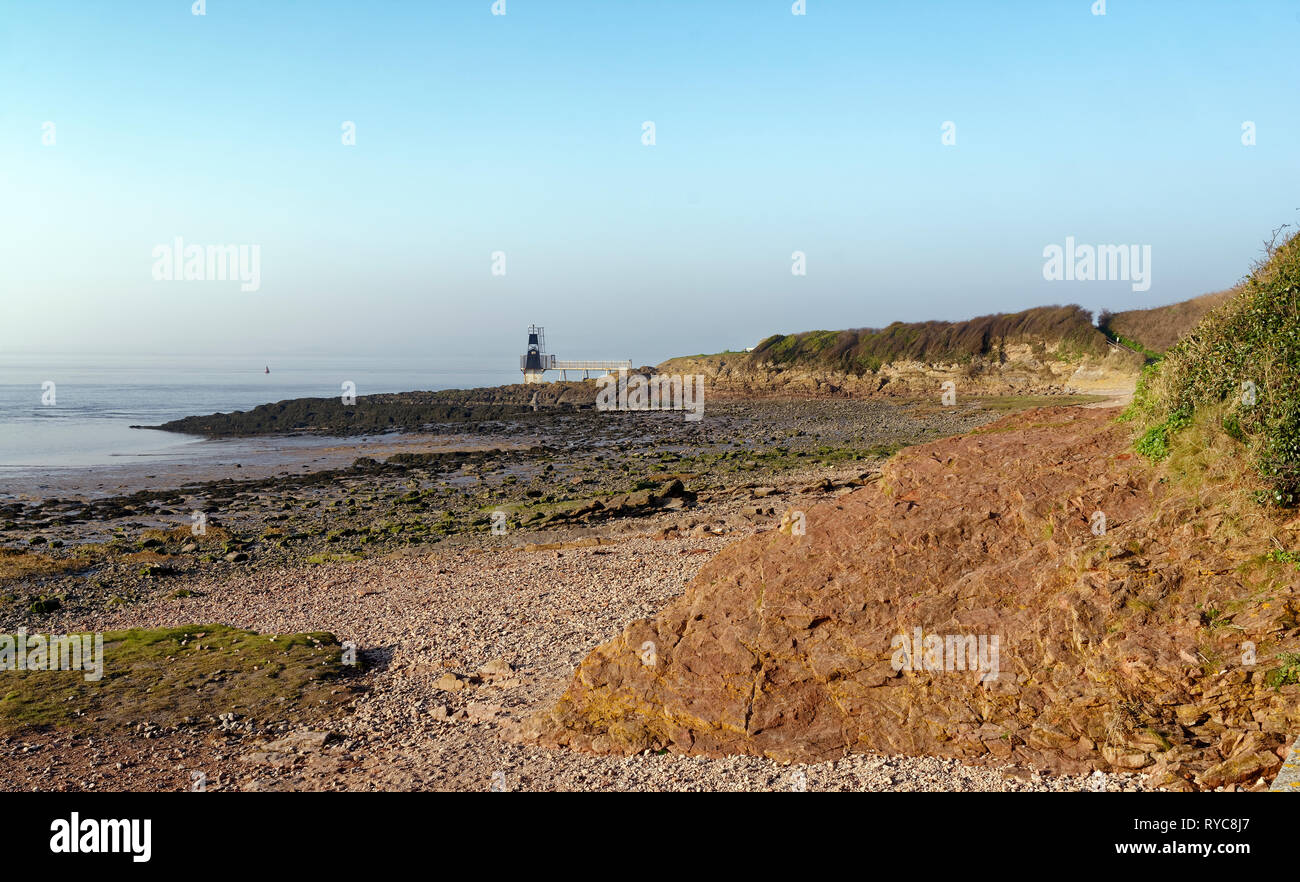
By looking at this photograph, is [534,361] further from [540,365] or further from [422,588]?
[422,588]

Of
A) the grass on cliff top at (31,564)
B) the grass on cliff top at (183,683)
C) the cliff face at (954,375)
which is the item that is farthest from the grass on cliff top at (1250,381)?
the cliff face at (954,375)

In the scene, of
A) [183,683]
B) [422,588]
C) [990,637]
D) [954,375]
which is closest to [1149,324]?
[954,375]

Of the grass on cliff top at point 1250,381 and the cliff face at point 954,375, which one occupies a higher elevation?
the cliff face at point 954,375

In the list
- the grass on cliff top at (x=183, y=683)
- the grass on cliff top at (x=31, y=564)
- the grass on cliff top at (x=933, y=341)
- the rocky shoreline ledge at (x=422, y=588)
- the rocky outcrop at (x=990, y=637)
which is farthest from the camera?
the grass on cliff top at (x=933, y=341)

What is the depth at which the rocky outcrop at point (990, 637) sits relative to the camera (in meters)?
6.97

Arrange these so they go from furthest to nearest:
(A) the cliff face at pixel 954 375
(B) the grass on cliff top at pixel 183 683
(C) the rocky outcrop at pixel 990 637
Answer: (A) the cliff face at pixel 954 375 < (B) the grass on cliff top at pixel 183 683 < (C) the rocky outcrop at pixel 990 637

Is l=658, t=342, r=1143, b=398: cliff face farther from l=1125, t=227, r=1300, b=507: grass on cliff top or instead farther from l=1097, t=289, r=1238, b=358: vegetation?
l=1125, t=227, r=1300, b=507: grass on cliff top

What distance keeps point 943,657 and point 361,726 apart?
21.8ft

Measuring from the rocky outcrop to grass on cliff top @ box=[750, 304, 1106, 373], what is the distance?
6483 centimetres

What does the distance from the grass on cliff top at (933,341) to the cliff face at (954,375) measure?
810 mm

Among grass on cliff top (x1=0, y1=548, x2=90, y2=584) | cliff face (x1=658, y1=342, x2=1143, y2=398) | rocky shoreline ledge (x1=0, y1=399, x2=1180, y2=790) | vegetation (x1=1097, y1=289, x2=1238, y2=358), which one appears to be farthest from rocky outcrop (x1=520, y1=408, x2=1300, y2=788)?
vegetation (x1=1097, y1=289, x2=1238, y2=358)

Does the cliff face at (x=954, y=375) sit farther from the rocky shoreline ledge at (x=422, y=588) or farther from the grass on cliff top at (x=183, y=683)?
the grass on cliff top at (x=183, y=683)
